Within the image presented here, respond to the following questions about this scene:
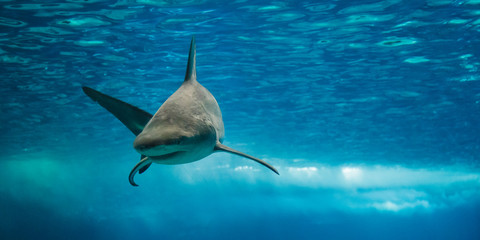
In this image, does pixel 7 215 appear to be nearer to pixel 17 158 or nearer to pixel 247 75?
pixel 17 158

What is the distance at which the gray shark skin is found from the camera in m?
2.71

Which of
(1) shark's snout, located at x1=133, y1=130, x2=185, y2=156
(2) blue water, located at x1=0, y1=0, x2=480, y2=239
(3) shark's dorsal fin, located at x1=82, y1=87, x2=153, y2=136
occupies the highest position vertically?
(2) blue water, located at x1=0, y1=0, x2=480, y2=239

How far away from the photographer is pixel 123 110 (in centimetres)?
332

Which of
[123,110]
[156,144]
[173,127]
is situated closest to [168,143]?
[156,144]

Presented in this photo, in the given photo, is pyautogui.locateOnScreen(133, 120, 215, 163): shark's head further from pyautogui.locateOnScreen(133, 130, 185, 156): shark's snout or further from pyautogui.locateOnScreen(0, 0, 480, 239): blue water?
pyautogui.locateOnScreen(0, 0, 480, 239): blue water

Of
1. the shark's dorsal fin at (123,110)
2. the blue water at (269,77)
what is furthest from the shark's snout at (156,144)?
the blue water at (269,77)

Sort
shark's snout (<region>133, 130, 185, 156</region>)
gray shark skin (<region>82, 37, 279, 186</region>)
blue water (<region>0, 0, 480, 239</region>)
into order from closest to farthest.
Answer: shark's snout (<region>133, 130, 185, 156</region>)
gray shark skin (<region>82, 37, 279, 186</region>)
blue water (<region>0, 0, 480, 239</region>)

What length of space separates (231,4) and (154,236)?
6777 centimetres

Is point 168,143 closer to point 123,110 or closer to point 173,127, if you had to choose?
point 173,127

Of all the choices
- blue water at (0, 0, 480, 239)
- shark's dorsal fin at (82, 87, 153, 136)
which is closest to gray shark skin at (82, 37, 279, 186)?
shark's dorsal fin at (82, 87, 153, 136)

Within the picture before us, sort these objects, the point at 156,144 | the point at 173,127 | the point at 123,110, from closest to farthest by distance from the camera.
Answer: the point at 156,144 < the point at 173,127 < the point at 123,110

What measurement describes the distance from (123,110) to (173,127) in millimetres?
744

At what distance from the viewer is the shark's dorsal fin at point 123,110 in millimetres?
3172

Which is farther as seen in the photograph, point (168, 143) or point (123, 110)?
point (123, 110)
